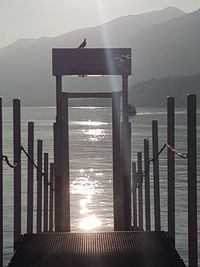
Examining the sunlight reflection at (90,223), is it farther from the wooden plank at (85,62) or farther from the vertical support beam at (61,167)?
the wooden plank at (85,62)

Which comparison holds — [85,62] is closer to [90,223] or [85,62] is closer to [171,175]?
[171,175]

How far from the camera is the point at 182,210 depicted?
2689cm

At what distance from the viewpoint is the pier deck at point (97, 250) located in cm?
681

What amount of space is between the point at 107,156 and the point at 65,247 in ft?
180

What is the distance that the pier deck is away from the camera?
22.4 ft

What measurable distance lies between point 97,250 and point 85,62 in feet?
16.4

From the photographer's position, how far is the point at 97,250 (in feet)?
23.8

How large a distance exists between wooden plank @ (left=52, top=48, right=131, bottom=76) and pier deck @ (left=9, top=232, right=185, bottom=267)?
4.24 metres

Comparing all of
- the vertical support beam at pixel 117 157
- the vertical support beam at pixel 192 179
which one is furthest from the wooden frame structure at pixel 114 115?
the vertical support beam at pixel 192 179

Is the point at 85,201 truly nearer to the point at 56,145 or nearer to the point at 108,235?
the point at 56,145

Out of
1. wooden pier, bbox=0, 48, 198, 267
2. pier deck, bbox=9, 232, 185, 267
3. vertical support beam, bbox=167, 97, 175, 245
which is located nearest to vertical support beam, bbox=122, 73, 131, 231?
wooden pier, bbox=0, 48, 198, 267

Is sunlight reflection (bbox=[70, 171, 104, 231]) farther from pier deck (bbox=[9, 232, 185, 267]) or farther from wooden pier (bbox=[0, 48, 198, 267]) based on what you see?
pier deck (bbox=[9, 232, 185, 267])

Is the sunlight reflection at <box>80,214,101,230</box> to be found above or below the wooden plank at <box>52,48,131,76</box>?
below

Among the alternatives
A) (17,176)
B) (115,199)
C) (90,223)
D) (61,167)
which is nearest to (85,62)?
(61,167)
